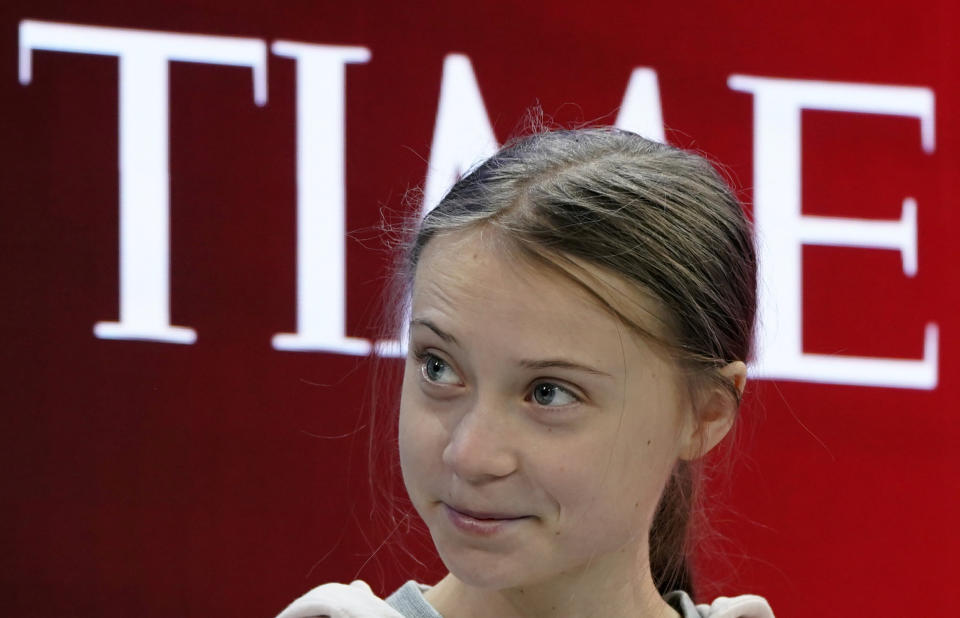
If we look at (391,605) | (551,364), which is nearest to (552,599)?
(391,605)

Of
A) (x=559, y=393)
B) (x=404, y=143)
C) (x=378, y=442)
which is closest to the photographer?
(x=559, y=393)

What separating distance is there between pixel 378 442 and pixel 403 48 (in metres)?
0.67

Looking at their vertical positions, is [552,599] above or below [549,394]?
below

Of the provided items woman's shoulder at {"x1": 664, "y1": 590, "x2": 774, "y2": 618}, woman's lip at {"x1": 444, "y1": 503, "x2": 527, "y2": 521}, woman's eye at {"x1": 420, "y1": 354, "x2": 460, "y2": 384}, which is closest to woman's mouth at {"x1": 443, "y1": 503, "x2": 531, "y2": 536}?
woman's lip at {"x1": 444, "y1": 503, "x2": 527, "y2": 521}

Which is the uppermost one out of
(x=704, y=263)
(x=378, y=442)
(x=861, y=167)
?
(x=861, y=167)

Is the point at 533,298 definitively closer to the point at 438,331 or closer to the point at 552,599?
the point at 438,331

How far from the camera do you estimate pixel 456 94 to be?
96.6 inches

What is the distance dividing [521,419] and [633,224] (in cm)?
20

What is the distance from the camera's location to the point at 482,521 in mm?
1193

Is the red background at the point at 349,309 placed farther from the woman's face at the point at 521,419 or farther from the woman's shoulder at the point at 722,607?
the woman's face at the point at 521,419

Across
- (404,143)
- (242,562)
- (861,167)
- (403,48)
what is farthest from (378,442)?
(861,167)

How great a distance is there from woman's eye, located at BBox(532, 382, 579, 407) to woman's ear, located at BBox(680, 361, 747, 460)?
6.4 inches

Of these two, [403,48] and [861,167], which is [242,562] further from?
[861,167]

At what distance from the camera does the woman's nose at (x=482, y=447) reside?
117 centimetres
